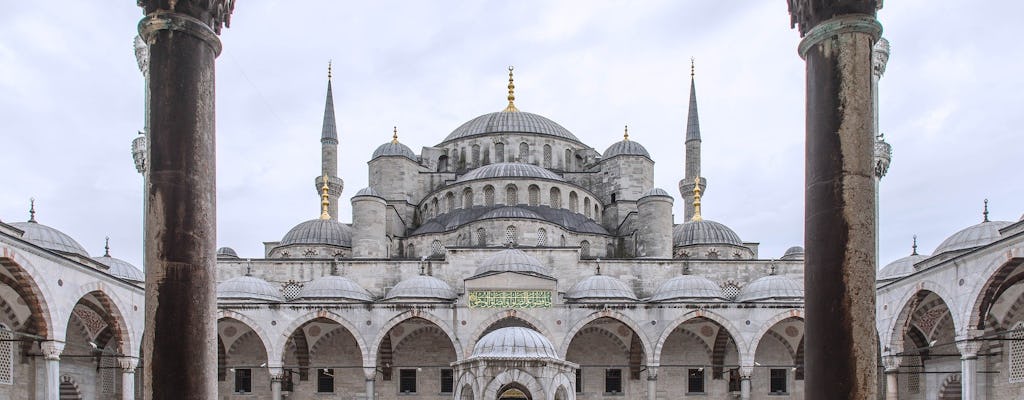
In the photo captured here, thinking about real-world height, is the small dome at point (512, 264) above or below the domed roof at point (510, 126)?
below

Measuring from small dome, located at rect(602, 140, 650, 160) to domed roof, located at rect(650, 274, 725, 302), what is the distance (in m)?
9.02

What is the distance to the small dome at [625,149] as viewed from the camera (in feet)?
114

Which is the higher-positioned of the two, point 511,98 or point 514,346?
point 511,98

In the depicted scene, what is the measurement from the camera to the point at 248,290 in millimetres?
25203

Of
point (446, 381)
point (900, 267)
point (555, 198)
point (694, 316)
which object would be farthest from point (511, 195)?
point (900, 267)

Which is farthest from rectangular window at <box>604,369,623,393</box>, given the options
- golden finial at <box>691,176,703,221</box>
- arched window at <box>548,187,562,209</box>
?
golden finial at <box>691,176,703,221</box>

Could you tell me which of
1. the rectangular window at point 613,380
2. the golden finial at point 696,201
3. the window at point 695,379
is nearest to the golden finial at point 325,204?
the rectangular window at point 613,380

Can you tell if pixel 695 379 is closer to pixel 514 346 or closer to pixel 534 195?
pixel 534 195

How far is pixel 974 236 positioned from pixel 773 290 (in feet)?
16.3

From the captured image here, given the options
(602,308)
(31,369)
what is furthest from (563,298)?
(31,369)

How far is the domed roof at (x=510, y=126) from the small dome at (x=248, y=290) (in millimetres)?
12316

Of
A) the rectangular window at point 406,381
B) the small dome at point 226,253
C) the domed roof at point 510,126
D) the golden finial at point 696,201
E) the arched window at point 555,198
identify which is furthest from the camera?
the domed roof at point 510,126

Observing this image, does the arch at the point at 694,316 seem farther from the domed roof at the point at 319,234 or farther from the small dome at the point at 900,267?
the domed roof at the point at 319,234

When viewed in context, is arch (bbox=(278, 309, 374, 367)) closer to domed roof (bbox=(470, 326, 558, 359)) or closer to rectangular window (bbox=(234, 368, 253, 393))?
rectangular window (bbox=(234, 368, 253, 393))
